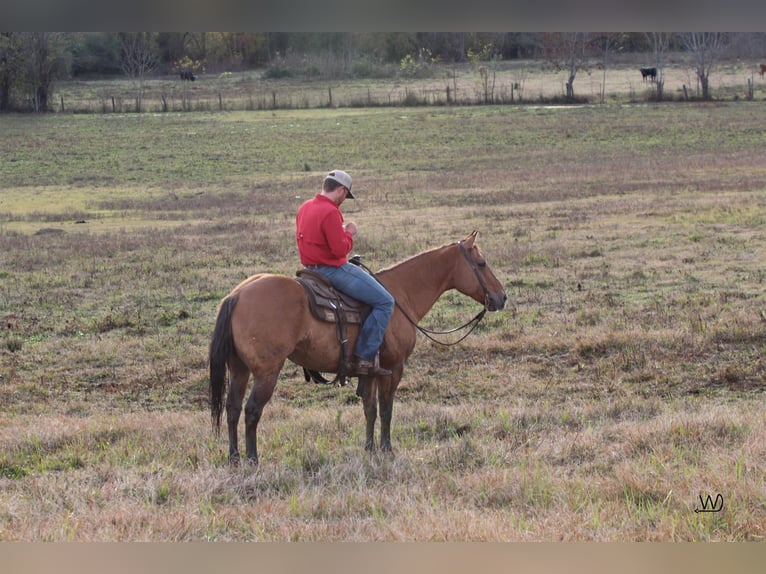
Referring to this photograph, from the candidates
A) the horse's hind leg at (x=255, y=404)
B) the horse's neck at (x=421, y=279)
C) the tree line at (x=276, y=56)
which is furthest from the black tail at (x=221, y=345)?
the tree line at (x=276, y=56)

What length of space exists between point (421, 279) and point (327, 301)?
4.36ft

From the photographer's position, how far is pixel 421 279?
26.1 ft

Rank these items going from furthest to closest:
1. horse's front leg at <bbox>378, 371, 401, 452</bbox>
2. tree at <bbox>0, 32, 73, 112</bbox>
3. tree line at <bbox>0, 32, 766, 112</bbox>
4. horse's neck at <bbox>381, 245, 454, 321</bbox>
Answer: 1. tree at <bbox>0, 32, 73, 112</bbox>
2. tree line at <bbox>0, 32, 766, 112</bbox>
3. horse's neck at <bbox>381, 245, 454, 321</bbox>
4. horse's front leg at <bbox>378, 371, 401, 452</bbox>

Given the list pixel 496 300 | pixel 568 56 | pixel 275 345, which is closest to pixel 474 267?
pixel 496 300

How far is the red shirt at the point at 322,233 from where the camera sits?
6.80 metres

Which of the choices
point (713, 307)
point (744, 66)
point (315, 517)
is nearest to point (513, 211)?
point (713, 307)

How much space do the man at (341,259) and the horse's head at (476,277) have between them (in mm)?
1012

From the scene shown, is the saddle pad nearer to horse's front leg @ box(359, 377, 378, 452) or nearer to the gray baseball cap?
horse's front leg @ box(359, 377, 378, 452)

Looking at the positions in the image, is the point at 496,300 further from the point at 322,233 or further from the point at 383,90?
the point at 383,90

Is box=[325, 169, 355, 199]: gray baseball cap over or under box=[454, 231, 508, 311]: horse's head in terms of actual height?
over

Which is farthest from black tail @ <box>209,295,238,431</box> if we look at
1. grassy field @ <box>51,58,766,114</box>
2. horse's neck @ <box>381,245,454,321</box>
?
grassy field @ <box>51,58,766,114</box>

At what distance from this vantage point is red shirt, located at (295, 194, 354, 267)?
6.80 m

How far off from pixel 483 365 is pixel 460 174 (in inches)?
768

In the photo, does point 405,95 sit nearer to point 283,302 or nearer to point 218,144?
point 218,144
